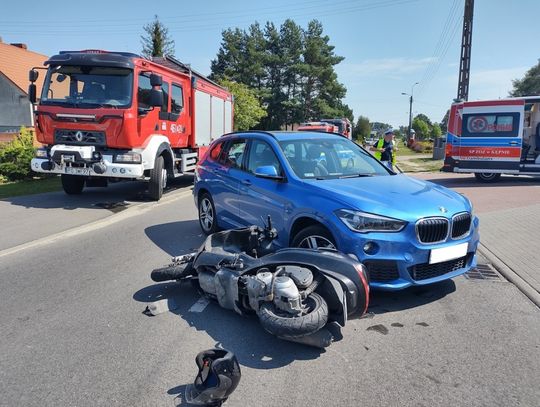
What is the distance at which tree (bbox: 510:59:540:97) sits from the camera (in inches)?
2586

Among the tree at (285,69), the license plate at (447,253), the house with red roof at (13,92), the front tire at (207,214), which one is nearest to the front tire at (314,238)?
the license plate at (447,253)

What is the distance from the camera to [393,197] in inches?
175

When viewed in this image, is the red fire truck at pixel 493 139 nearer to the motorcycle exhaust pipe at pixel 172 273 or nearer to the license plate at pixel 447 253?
the license plate at pixel 447 253

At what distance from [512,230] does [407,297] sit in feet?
14.0

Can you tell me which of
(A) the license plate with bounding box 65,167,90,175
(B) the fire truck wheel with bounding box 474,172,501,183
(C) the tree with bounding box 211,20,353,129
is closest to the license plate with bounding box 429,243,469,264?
(A) the license plate with bounding box 65,167,90,175

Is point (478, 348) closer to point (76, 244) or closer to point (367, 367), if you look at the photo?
point (367, 367)

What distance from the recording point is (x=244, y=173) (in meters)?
6.08

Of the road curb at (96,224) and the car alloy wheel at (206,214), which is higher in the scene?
the car alloy wheel at (206,214)

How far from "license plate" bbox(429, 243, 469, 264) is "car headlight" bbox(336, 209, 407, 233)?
1.46ft

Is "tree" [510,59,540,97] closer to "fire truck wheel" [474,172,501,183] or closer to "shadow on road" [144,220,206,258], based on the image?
"fire truck wheel" [474,172,501,183]

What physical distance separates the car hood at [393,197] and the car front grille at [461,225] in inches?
2.4

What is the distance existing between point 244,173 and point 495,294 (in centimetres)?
336

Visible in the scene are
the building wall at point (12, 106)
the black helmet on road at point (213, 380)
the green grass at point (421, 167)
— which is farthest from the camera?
the building wall at point (12, 106)

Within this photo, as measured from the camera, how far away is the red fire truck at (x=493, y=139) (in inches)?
584
